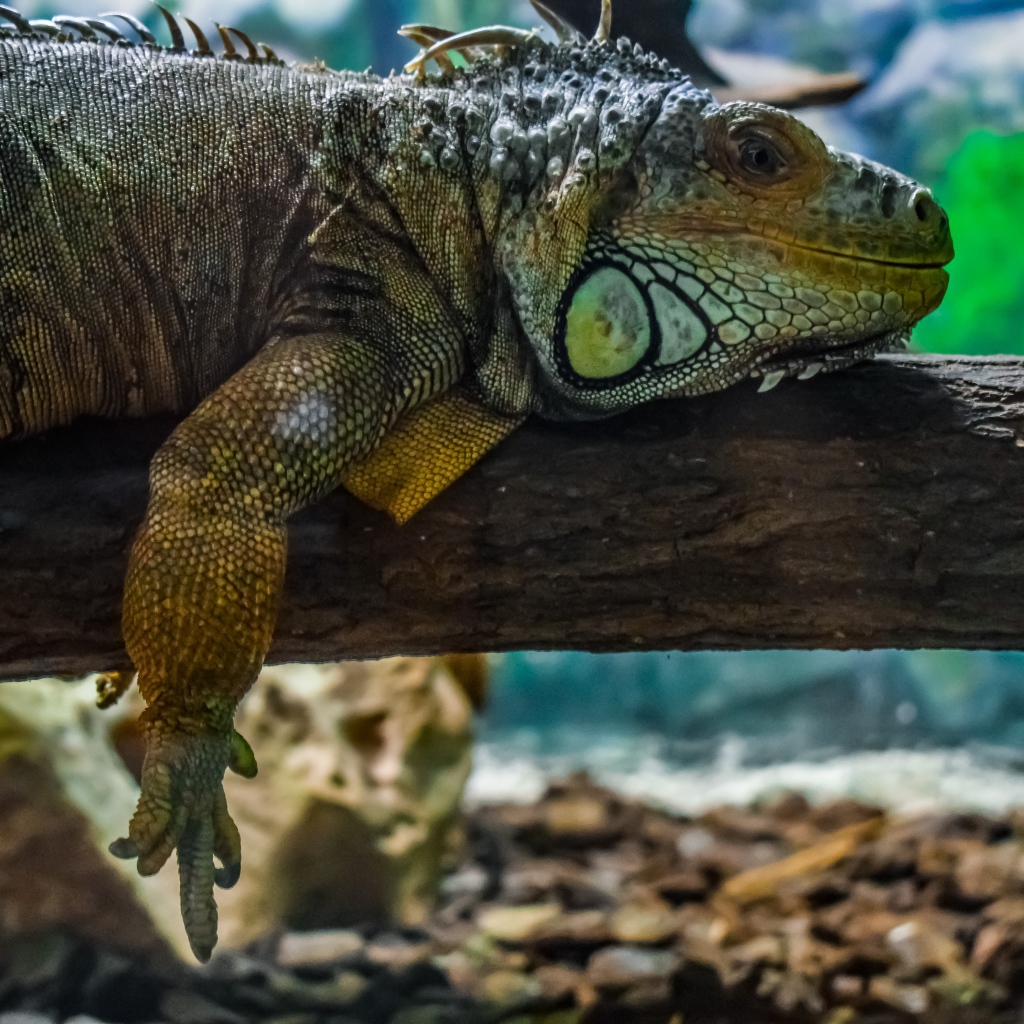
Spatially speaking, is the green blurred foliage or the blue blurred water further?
the blue blurred water

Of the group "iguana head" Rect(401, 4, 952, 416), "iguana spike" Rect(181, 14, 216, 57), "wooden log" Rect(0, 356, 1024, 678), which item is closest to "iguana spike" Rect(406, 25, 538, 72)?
"iguana head" Rect(401, 4, 952, 416)

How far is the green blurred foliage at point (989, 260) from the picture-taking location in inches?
233

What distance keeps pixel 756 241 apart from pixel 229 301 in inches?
51.8

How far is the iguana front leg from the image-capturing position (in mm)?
2160

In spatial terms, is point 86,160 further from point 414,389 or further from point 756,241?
point 756,241

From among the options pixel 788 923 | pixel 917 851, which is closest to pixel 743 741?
pixel 917 851

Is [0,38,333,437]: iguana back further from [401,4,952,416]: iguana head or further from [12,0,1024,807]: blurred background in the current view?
[12,0,1024,807]: blurred background

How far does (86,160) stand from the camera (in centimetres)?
251

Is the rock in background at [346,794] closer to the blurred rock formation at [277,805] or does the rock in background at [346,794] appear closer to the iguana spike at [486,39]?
the blurred rock formation at [277,805]

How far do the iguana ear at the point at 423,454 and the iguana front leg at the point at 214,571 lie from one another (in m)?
0.20

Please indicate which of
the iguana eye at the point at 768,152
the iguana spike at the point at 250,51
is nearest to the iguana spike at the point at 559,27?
the iguana eye at the point at 768,152

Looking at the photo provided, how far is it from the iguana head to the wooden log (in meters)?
0.23

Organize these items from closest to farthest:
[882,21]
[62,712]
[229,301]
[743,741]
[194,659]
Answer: [194,659]
[229,301]
[62,712]
[882,21]
[743,741]

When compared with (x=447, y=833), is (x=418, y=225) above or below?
above
